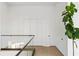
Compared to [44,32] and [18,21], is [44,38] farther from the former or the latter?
[18,21]

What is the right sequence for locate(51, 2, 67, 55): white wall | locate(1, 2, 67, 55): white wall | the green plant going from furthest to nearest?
locate(1, 2, 67, 55): white wall
locate(51, 2, 67, 55): white wall
the green plant

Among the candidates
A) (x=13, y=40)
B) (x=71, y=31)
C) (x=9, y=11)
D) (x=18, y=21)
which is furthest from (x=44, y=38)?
(x=71, y=31)

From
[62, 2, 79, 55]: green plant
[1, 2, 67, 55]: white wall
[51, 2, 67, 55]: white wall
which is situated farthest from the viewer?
[1, 2, 67, 55]: white wall

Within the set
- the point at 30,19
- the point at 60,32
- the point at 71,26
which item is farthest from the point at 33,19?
the point at 71,26

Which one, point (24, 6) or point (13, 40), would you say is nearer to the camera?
point (13, 40)

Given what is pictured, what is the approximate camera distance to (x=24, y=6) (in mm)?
8688

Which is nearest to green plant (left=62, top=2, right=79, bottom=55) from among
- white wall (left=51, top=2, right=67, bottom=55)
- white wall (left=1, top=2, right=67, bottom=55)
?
white wall (left=51, top=2, right=67, bottom=55)

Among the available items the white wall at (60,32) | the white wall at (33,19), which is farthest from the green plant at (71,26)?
the white wall at (33,19)

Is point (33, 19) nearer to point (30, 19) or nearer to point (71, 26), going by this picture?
point (30, 19)

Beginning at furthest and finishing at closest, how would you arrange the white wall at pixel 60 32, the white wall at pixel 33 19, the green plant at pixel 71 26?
the white wall at pixel 33 19
the white wall at pixel 60 32
the green plant at pixel 71 26

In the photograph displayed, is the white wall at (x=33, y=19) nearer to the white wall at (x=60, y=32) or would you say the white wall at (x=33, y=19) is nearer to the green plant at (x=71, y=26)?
the white wall at (x=60, y=32)

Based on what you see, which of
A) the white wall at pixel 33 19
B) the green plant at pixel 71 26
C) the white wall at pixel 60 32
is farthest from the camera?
the white wall at pixel 33 19

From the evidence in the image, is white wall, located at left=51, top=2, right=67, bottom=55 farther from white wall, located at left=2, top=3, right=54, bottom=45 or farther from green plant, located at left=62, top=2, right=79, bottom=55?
green plant, located at left=62, top=2, right=79, bottom=55

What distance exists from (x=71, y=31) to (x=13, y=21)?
22.5 feet
